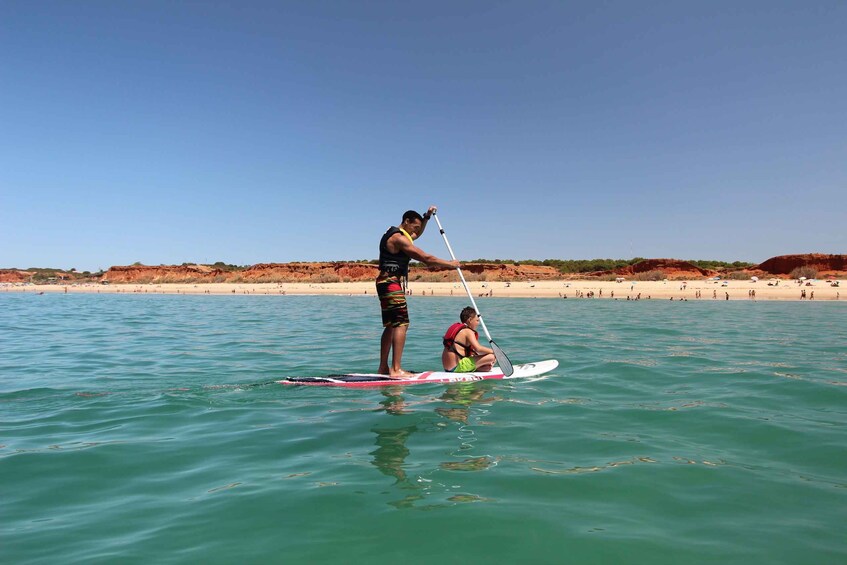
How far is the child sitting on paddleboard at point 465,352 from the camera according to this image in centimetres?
900

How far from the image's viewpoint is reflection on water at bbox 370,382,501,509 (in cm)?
400

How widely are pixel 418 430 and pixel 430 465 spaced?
1.18 m

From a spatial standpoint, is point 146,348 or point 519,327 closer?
point 146,348

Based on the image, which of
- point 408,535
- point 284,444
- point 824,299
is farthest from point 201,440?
point 824,299

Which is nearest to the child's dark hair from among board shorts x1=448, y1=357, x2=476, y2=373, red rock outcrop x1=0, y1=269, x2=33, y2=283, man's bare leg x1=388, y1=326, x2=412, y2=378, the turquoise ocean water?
board shorts x1=448, y1=357, x2=476, y2=373

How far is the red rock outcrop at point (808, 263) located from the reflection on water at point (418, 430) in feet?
171

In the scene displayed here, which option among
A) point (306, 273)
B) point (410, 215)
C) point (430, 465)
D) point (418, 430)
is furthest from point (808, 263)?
point (430, 465)

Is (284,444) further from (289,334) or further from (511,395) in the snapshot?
(289,334)

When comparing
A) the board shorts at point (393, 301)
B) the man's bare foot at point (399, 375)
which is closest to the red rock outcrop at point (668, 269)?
the man's bare foot at point (399, 375)

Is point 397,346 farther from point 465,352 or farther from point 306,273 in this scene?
point 306,273

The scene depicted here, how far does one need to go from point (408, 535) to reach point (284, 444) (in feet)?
7.88

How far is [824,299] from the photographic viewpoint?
26703 millimetres

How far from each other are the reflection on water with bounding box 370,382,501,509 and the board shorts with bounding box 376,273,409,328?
3.44 ft

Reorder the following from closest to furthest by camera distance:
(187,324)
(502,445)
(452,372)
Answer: (502,445)
(452,372)
(187,324)
